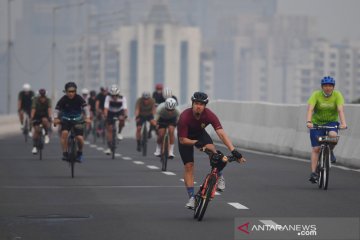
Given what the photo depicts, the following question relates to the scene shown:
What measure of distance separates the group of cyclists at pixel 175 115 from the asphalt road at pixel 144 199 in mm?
591

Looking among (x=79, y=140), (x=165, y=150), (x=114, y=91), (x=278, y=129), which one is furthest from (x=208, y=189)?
(x=278, y=129)

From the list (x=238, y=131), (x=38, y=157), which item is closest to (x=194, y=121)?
(x=38, y=157)

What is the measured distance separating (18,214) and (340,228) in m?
3.83

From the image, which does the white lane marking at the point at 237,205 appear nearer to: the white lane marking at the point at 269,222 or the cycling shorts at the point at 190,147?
the cycling shorts at the point at 190,147

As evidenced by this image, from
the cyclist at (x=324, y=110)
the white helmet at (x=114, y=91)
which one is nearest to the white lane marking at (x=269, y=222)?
the cyclist at (x=324, y=110)

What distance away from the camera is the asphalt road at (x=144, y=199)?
13883 mm

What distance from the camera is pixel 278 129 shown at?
31.0m

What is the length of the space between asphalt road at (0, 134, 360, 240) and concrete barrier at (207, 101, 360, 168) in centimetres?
92

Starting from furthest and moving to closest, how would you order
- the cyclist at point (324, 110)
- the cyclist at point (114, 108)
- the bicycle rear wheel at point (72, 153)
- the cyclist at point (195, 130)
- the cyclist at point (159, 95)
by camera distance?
the cyclist at point (159, 95) < the cyclist at point (114, 108) < the bicycle rear wheel at point (72, 153) < the cyclist at point (324, 110) < the cyclist at point (195, 130)

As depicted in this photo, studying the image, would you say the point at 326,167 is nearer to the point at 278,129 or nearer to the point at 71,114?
the point at 71,114

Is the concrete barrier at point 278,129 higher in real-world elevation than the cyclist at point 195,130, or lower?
lower

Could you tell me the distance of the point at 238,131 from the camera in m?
35.6

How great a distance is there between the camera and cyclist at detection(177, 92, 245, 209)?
49.2 feet

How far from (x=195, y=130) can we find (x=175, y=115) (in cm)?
1058
